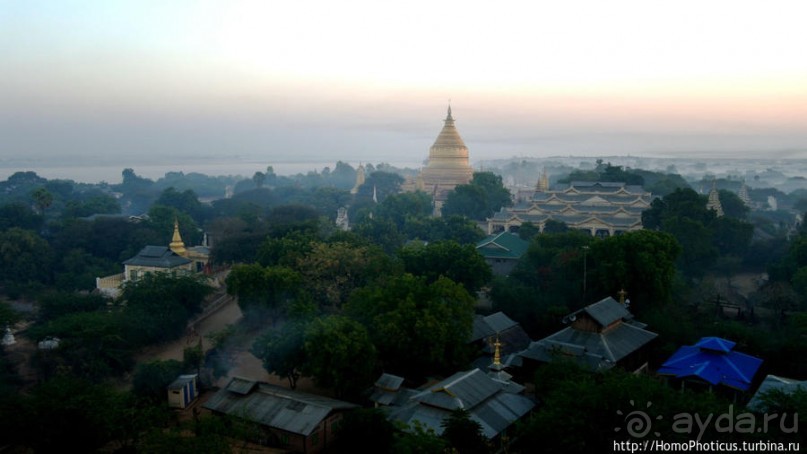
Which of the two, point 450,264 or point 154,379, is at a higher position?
point 450,264

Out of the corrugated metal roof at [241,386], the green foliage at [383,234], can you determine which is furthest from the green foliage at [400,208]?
the corrugated metal roof at [241,386]

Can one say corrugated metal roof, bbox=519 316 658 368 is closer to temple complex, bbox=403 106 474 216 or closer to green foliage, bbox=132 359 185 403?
green foliage, bbox=132 359 185 403

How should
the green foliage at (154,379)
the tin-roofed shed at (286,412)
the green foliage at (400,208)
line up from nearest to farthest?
the tin-roofed shed at (286,412) < the green foliage at (154,379) < the green foliage at (400,208)

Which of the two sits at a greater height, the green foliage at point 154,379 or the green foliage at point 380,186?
the green foliage at point 380,186

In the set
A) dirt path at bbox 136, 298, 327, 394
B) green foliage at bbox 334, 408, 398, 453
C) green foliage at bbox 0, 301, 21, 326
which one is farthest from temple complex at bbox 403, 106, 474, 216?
green foliage at bbox 334, 408, 398, 453

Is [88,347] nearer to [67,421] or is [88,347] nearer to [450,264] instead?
[67,421]

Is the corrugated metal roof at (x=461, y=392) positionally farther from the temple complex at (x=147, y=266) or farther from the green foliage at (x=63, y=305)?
the temple complex at (x=147, y=266)

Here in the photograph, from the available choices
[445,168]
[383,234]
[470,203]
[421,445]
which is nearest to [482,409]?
[421,445]

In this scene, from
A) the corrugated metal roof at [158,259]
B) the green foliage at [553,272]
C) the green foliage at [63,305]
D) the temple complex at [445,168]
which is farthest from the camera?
the temple complex at [445,168]
